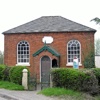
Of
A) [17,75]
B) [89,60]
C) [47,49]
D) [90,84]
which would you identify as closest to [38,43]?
[47,49]

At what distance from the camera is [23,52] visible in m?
30.1

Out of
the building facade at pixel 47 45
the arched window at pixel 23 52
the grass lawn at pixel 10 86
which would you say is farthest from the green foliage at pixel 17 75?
the arched window at pixel 23 52

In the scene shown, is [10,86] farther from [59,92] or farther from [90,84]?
[90,84]

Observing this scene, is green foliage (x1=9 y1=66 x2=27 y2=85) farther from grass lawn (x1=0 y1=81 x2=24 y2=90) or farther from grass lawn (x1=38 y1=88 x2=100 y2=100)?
grass lawn (x1=38 y1=88 x2=100 y2=100)

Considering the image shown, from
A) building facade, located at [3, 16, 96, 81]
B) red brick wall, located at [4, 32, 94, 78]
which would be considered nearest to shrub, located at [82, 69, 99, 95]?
building facade, located at [3, 16, 96, 81]

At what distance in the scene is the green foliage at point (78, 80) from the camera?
16.4 m

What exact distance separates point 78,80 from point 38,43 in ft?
45.6

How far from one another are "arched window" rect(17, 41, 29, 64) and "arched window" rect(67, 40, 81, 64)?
14.4 feet

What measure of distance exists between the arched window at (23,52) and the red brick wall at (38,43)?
32 cm

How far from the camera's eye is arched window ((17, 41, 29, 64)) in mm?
30109

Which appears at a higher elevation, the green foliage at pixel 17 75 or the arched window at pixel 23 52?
the arched window at pixel 23 52

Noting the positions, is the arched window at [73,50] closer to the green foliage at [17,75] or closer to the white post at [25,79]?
the green foliage at [17,75]

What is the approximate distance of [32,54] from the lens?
97.5 feet

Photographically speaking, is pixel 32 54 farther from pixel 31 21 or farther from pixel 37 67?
pixel 31 21
